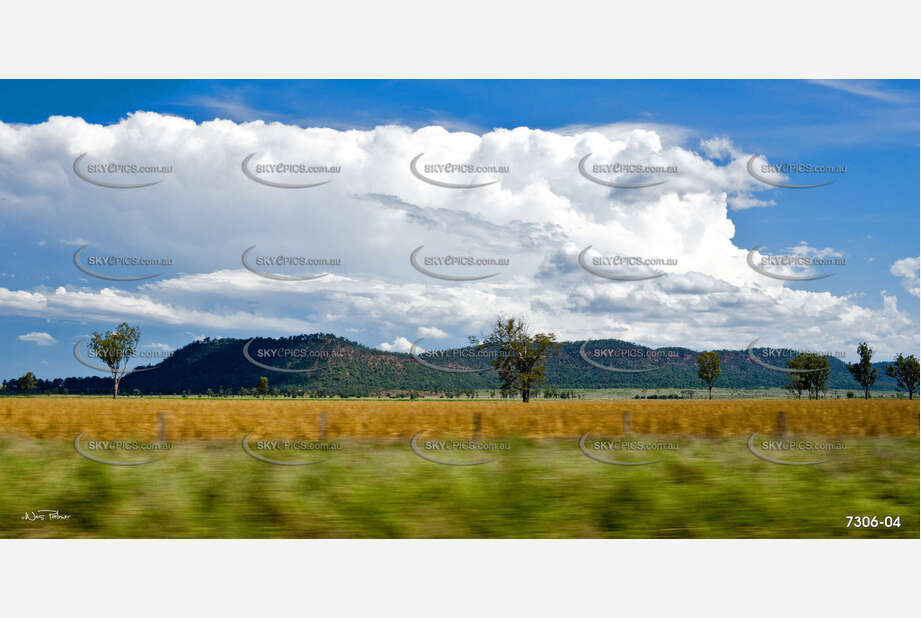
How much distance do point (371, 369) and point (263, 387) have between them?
9.49 metres

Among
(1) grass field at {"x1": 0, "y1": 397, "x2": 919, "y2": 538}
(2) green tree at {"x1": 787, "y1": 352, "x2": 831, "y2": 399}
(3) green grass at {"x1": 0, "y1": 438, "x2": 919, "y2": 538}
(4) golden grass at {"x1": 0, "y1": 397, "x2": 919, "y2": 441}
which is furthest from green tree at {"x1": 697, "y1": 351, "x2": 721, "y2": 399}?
(3) green grass at {"x1": 0, "y1": 438, "x2": 919, "y2": 538}

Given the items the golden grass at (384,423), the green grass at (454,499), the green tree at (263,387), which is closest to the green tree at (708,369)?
the golden grass at (384,423)

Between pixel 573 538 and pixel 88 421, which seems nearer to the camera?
pixel 573 538

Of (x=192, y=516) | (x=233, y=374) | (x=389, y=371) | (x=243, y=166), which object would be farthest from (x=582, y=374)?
(x=192, y=516)

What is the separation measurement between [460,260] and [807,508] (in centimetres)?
1032

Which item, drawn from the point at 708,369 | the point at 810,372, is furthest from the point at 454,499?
the point at 708,369

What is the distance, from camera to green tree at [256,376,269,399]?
1012 inches

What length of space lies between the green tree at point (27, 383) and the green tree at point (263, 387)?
820 centimetres

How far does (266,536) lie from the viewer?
859cm

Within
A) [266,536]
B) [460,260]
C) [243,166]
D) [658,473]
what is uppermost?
[243,166]

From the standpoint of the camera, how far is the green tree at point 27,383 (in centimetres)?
2404

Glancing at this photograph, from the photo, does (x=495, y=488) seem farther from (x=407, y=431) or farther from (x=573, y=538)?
(x=407, y=431)

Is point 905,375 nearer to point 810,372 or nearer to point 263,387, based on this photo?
point 810,372

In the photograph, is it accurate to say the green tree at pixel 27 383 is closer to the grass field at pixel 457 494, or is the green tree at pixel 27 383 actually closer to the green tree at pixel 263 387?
the green tree at pixel 263 387
